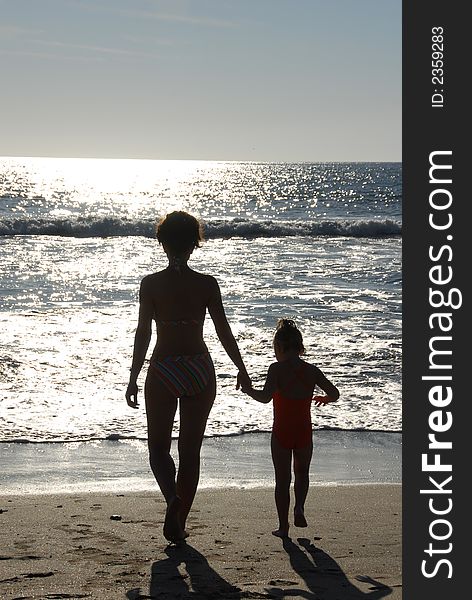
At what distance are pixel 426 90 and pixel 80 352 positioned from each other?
7459 millimetres

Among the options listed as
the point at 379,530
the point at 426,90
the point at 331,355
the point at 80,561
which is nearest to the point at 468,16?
the point at 426,90

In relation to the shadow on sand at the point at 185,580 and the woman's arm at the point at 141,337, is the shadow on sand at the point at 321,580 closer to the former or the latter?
the shadow on sand at the point at 185,580

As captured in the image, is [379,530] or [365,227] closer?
[379,530]

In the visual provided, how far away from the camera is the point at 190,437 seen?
15.8 feet

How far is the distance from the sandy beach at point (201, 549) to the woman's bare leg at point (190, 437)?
8.7 inches

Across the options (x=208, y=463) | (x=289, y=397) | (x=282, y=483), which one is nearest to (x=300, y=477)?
(x=282, y=483)

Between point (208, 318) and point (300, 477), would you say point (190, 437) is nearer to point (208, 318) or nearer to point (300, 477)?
point (300, 477)

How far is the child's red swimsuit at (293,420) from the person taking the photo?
4.99m

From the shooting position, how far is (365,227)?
126 feet

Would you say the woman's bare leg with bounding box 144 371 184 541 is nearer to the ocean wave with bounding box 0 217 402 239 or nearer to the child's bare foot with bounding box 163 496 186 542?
the child's bare foot with bounding box 163 496 186 542

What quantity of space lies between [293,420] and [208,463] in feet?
7.00

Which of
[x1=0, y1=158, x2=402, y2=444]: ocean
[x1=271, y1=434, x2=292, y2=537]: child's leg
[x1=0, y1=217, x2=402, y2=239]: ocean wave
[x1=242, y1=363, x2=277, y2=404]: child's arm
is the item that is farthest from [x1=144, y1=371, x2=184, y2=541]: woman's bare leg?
[x1=0, y1=217, x2=402, y2=239]: ocean wave

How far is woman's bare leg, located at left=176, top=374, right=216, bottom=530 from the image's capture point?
15.6 feet

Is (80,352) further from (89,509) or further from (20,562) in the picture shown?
(20,562)
